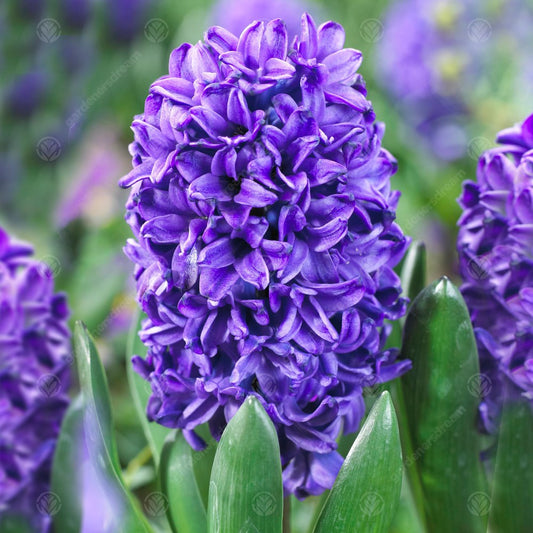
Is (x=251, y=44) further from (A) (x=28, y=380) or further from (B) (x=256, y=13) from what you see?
(B) (x=256, y=13)

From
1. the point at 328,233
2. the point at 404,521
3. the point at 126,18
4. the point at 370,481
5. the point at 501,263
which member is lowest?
the point at 404,521

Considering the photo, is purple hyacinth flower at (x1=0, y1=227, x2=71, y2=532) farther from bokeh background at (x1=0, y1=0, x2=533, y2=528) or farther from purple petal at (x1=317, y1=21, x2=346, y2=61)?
bokeh background at (x1=0, y1=0, x2=533, y2=528)

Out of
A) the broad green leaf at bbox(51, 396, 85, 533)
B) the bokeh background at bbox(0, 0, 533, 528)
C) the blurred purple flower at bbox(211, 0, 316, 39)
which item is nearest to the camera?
the broad green leaf at bbox(51, 396, 85, 533)

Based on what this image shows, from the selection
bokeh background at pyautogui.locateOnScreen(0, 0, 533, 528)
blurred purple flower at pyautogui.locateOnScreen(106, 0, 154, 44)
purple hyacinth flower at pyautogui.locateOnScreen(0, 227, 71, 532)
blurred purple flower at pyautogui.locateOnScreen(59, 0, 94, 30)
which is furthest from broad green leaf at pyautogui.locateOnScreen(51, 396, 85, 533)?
blurred purple flower at pyautogui.locateOnScreen(106, 0, 154, 44)

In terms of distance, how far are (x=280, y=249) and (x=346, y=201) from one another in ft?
0.26

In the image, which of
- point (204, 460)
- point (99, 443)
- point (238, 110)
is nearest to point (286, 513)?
point (204, 460)

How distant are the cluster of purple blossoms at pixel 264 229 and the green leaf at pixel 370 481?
0.16 ft

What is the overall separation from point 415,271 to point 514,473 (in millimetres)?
246

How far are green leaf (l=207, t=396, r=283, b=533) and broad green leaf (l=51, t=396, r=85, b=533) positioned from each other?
0.23 m

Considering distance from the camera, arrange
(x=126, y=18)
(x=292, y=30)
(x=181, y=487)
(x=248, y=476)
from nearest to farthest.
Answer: (x=248, y=476) < (x=181, y=487) < (x=292, y=30) < (x=126, y=18)

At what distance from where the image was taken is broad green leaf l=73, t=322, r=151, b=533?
2.49ft

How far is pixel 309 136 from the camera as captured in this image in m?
0.68

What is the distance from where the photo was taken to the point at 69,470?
88 centimetres

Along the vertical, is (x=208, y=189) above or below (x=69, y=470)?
above
